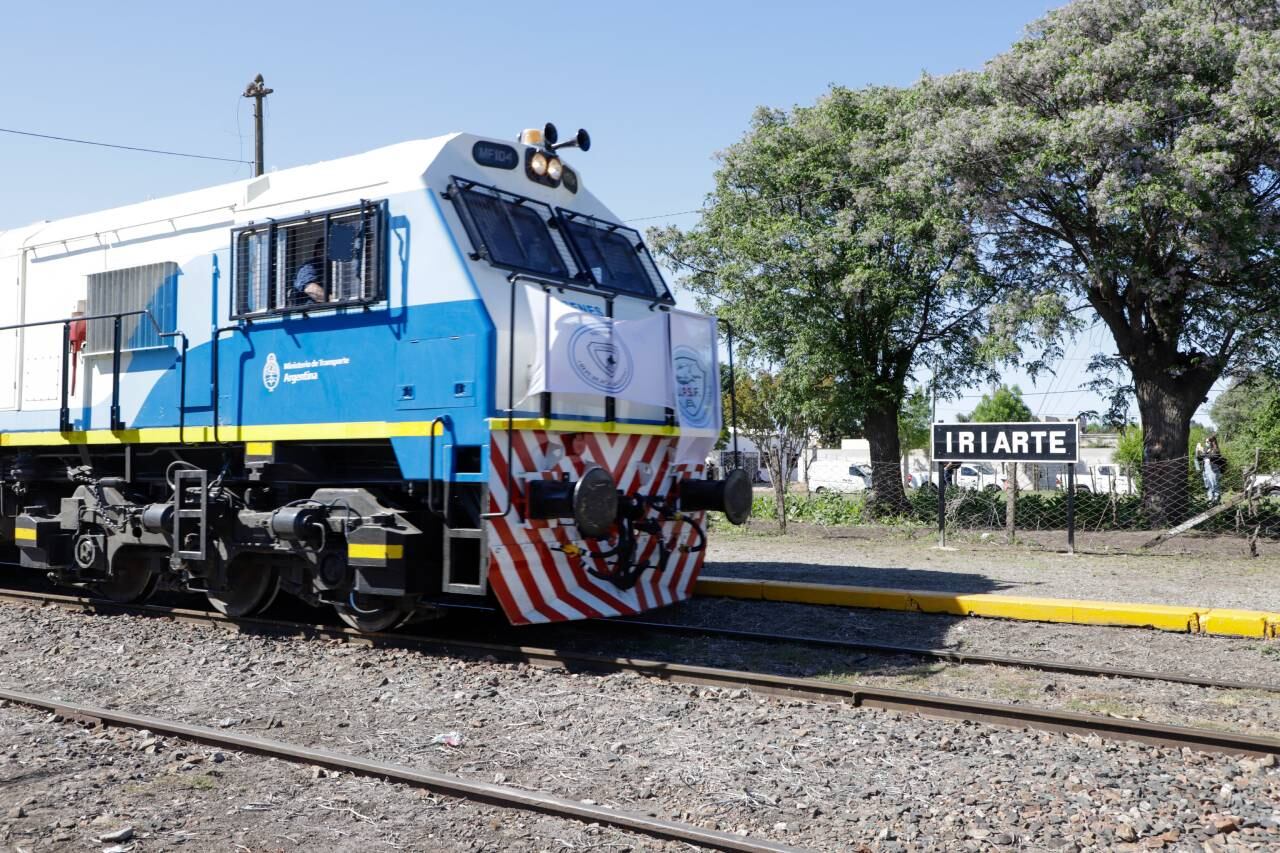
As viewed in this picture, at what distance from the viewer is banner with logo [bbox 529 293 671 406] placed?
25.3 feet

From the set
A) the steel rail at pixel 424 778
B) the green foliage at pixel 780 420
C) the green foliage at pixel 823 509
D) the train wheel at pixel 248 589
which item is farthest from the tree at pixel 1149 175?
the steel rail at pixel 424 778

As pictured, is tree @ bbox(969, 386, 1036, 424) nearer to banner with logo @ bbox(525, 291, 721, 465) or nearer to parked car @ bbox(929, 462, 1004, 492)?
parked car @ bbox(929, 462, 1004, 492)

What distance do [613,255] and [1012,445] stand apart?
7.91m

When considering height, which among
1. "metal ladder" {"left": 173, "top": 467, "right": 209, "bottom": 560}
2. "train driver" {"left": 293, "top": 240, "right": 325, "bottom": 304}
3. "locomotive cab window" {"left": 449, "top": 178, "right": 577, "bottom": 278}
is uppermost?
"locomotive cab window" {"left": 449, "top": 178, "right": 577, "bottom": 278}

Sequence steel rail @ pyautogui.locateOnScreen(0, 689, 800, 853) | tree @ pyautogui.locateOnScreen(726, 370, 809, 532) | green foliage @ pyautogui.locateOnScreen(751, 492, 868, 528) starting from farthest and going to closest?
green foliage @ pyautogui.locateOnScreen(751, 492, 868, 528) < tree @ pyautogui.locateOnScreen(726, 370, 809, 532) < steel rail @ pyautogui.locateOnScreen(0, 689, 800, 853)

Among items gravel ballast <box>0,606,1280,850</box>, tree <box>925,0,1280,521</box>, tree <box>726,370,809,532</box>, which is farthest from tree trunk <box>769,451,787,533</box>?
gravel ballast <box>0,606,1280,850</box>

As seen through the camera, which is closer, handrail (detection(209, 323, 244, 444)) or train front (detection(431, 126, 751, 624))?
train front (detection(431, 126, 751, 624))

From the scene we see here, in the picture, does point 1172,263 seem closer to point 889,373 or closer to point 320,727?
point 889,373

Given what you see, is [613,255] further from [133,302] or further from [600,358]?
[133,302]

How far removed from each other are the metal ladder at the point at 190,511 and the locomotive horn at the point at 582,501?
273 cm

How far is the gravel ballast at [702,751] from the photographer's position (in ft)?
15.5

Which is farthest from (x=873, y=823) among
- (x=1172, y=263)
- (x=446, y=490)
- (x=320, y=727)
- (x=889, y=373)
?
(x=889, y=373)

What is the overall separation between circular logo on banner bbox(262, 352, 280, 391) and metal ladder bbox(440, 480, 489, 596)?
2.00 metres

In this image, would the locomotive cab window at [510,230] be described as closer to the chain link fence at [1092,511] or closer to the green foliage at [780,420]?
the chain link fence at [1092,511]
